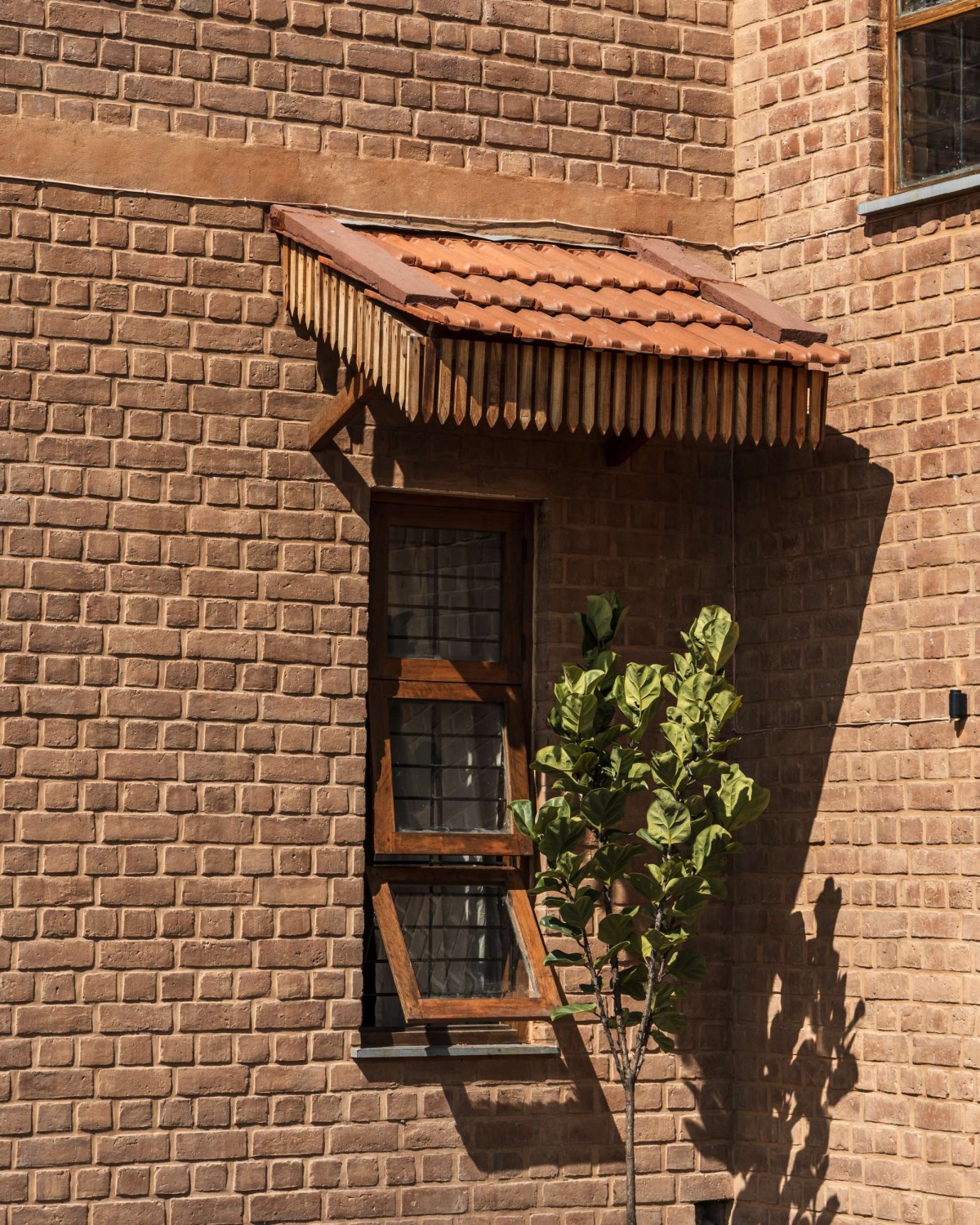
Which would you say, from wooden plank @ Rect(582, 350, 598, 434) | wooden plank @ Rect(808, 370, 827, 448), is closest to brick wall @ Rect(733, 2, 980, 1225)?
wooden plank @ Rect(808, 370, 827, 448)

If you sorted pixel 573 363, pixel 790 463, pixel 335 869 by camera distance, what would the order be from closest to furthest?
1. pixel 573 363
2. pixel 335 869
3. pixel 790 463

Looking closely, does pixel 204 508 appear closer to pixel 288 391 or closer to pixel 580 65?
pixel 288 391

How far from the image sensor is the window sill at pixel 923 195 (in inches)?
343

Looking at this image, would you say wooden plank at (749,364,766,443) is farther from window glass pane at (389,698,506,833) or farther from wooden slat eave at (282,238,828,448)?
window glass pane at (389,698,506,833)

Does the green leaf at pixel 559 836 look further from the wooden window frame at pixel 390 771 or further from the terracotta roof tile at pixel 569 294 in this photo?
the terracotta roof tile at pixel 569 294

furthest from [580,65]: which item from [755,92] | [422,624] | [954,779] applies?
[954,779]

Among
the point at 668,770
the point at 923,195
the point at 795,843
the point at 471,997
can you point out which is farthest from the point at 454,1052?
the point at 923,195

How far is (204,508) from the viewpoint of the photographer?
884cm

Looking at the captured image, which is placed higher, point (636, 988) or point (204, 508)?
point (204, 508)

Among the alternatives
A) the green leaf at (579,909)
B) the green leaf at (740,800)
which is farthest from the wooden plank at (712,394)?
the green leaf at (579,909)

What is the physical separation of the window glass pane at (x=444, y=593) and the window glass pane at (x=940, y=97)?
251cm

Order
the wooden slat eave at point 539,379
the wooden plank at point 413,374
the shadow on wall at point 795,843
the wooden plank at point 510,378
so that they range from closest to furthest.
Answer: the wooden plank at point 413,374 → the wooden slat eave at point 539,379 → the wooden plank at point 510,378 → the shadow on wall at point 795,843

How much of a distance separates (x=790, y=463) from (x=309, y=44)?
112 inches

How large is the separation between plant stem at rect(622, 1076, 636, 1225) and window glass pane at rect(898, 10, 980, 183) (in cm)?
408
